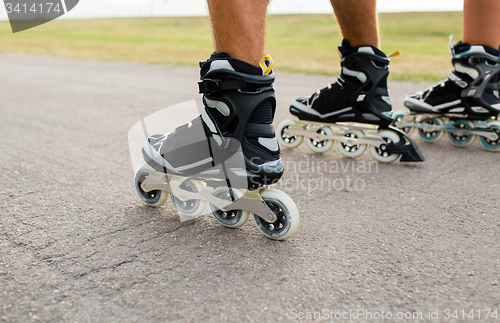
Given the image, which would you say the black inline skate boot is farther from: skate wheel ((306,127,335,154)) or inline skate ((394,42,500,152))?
inline skate ((394,42,500,152))

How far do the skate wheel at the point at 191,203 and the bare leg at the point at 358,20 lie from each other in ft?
4.97

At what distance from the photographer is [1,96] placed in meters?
4.96

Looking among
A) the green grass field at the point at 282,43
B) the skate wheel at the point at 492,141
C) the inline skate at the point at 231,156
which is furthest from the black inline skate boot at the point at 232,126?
the skate wheel at the point at 492,141

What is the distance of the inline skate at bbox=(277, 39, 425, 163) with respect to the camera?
8.46 ft

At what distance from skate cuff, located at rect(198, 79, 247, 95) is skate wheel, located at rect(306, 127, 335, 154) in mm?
1366

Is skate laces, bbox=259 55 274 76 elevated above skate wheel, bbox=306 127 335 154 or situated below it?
above

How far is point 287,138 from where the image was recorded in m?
2.98

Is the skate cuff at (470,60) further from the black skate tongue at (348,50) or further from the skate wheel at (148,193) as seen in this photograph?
the skate wheel at (148,193)

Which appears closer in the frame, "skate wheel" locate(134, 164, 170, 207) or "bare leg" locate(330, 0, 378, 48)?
"skate wheel" locate(134, 164, 170, 207)

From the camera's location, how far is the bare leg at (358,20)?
2.53m

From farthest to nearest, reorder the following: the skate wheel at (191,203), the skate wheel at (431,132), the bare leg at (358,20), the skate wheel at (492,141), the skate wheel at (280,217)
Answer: the skate wheel at (431,132) < the skate wheel at (492,141) < the bare leg at (358,20) < the skate wheel at (191,203) < the skate wheel at (280,217)

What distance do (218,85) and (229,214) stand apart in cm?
53

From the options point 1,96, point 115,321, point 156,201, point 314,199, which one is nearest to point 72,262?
point 115,321

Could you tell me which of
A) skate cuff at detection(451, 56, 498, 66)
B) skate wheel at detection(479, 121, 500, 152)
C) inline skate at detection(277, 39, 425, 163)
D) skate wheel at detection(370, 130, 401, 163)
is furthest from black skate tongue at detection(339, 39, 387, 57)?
skate wheel at detection(479, 121, 500, 152)
